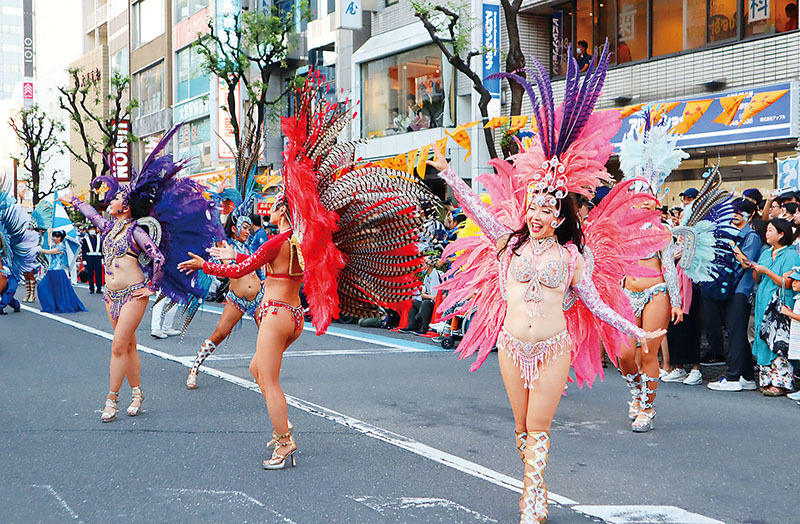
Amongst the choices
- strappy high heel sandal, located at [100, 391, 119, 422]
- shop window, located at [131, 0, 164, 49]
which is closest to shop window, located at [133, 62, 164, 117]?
shop window, located at [131, 0, 164, 49]

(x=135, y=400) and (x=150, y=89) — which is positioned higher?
(x=150, y=89)

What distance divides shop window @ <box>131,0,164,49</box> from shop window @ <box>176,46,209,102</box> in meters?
3.34

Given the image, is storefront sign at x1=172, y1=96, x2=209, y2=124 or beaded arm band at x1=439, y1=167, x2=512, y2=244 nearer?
beaded arm band at x1=439, y1=167, x2=512, y2=244

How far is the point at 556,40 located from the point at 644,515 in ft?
49.9

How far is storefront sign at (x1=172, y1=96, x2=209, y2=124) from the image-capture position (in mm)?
35938

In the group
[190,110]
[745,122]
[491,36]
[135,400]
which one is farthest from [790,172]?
[190,110]

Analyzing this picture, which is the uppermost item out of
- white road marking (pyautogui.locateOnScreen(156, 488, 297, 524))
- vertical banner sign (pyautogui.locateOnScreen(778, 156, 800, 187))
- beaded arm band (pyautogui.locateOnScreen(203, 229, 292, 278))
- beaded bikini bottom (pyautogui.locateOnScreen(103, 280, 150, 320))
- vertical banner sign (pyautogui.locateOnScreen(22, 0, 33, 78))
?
vertical banner sign (pyautogui.locateOnScreen(22, 0, 33, 78))

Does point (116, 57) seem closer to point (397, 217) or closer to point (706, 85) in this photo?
point (706, 85)

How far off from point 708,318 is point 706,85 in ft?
23.4

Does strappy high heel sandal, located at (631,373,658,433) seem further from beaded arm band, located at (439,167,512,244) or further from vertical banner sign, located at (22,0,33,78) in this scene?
vertical banner sign, located at (22,0,33,78)

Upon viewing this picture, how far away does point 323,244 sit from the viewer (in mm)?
5074

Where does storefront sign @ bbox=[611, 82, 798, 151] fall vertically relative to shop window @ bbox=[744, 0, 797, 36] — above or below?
below

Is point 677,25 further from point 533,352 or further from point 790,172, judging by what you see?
point 533,352

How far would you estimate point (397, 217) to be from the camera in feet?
17.4
